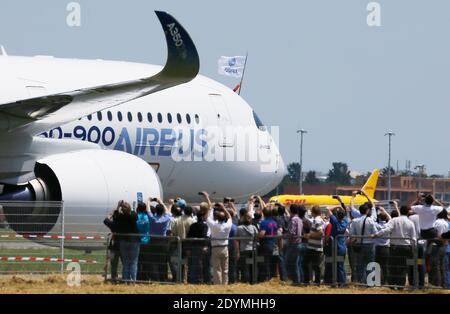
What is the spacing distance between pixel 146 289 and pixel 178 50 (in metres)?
6.28

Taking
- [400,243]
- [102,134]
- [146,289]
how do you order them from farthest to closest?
[102,134]
[400,243]
[146,289]

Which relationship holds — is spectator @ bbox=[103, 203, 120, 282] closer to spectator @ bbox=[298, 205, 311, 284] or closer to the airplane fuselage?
spectator @ bbox=[298, 205, 311, 284]

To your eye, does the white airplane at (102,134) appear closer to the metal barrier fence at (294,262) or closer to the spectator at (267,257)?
the metal barrier fence at (294,262)

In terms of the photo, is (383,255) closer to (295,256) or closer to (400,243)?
(400,243)

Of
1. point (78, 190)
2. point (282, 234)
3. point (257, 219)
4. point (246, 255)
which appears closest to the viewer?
Result: point (246, 255)

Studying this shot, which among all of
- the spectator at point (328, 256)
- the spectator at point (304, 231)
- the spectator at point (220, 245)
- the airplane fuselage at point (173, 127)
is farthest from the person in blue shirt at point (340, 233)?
the airplane fuselage at point (173, 127)

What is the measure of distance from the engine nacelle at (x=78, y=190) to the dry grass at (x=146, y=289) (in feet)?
12.8

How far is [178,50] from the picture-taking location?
27.1m

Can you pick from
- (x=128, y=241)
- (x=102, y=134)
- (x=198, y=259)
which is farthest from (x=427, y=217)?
(x=102, y=134)

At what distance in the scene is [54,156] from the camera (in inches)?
1148

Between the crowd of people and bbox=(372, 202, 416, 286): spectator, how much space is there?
0.02 m
